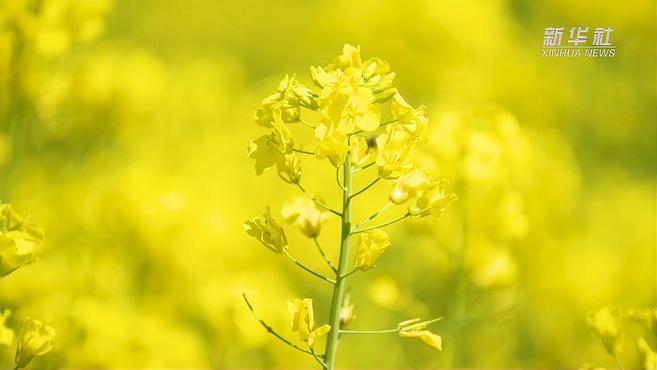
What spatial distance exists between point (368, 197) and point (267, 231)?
6.63 ft

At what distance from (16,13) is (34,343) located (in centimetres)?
93

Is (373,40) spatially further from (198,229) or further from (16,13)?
(16,13)

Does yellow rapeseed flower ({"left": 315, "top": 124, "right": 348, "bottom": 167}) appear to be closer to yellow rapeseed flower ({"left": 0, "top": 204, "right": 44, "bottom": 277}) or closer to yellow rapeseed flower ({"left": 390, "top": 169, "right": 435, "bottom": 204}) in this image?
yellow rapeseed flower ({"left": 390, "top": 169, "right": 435, "bottom": 204})

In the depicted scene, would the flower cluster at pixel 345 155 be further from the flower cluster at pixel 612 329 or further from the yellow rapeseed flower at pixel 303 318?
the flower cluster at pixel 612 329

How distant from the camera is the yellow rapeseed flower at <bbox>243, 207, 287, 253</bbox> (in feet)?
3.64

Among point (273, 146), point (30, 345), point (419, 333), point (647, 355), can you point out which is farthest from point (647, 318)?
point (30, 345)

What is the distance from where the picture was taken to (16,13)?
5.96ft

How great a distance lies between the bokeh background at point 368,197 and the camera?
185 cm

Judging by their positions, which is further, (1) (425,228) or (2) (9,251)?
(1) (425,228)

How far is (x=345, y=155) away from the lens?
106cm

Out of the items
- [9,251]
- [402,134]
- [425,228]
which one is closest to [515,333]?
[425,228]

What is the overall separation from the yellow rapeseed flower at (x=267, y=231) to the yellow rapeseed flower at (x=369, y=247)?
0.35 feet

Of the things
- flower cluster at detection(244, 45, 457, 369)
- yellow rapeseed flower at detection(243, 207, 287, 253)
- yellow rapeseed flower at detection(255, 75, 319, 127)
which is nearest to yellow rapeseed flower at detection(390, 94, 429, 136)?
flower cluster at detection(244, 45, 457, 369)

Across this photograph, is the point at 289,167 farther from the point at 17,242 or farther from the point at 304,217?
the point at 17,242
